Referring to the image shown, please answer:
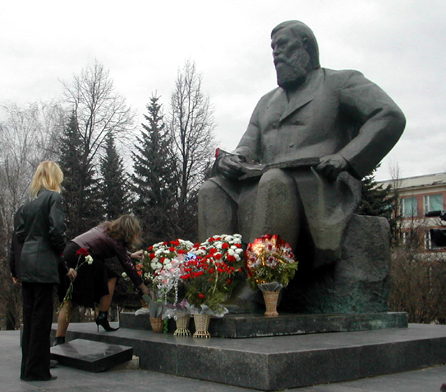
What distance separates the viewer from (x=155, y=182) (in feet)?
78.1

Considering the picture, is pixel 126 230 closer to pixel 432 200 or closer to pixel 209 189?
pixel 209 189

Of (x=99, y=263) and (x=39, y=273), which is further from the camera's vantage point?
(x=99, y=263)

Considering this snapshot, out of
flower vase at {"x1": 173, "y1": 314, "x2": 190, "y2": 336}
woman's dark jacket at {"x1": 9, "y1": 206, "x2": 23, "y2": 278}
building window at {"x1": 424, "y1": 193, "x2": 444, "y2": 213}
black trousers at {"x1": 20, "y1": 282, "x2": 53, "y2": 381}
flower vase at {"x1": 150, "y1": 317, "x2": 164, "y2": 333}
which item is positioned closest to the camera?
black trousers at {"x1": 20, "y1": 282, "x2": 53, "y2": 381}

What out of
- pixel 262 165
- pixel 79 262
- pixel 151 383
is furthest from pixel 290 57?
pixel 151 383

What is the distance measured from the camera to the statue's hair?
235 inches

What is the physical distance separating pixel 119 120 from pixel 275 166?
18460 mm

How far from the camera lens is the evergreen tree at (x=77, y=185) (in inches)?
848

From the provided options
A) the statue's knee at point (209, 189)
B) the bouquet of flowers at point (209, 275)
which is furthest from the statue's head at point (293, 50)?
the bouquet of flowers at point (209, 275)

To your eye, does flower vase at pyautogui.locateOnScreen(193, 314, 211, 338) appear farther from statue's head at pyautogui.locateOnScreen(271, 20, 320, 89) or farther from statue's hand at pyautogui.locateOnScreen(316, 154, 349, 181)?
statue's head at pyautogui.locateOnScreen(271, 20, 320, 89)

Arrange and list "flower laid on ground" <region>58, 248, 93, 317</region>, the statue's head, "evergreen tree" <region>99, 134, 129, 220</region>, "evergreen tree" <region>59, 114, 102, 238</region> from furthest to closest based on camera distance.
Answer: "evergreen tree" <region>99, 134, 129, 220</region>
"evergreen tree" <region>59, 114, 102, 238</region>
the statue's head
"flower laid on ground" <region>58, 248, 93, 317</region>

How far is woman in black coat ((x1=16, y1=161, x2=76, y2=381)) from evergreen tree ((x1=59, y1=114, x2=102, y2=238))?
17.7 m

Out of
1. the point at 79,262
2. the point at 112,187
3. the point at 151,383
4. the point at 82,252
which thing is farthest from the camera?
the point at 112,187

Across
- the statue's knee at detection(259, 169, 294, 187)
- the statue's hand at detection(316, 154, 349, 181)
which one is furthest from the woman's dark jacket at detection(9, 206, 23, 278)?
the statue's hand at detection(316, 154, 349, 181)

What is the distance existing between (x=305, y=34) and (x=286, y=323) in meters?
3.22
